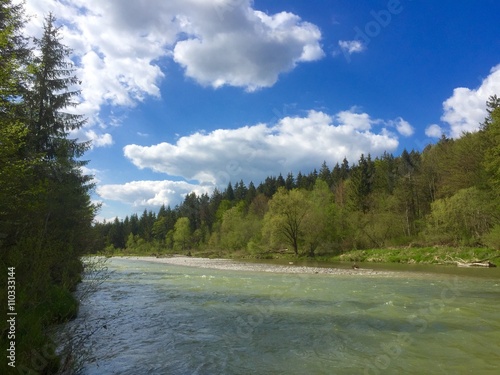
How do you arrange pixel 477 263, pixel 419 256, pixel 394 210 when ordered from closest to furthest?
pixel 477 263 → pixel 419 256 → pixel 394 210

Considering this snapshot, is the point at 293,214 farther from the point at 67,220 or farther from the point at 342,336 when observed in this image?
the point at 342,336

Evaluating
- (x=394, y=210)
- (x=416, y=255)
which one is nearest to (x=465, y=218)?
(x=416, y=255)

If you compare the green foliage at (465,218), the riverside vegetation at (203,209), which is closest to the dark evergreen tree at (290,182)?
the riverside vegetation at (203,209)

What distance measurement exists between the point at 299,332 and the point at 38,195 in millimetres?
10273

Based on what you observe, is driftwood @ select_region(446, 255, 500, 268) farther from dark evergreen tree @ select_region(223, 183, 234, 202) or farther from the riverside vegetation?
dark evergreen tree @ select_region(223, 183, 234, 202)

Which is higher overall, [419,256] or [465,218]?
[465,218]

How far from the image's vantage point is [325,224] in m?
59.8

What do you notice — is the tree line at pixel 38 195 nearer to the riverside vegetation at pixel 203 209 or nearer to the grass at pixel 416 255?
the riverside vegetation at pixel 203 209

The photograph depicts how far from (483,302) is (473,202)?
3161 cm

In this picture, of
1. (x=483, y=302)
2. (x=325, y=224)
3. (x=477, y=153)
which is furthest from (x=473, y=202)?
(x=483, y=302)

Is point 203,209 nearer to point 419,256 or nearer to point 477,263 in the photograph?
point 419,256

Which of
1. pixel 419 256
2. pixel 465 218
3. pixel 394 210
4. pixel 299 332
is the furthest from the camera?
pixel 394 210

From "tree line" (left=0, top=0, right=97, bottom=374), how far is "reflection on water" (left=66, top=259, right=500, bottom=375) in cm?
167

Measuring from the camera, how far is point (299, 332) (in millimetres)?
10734
